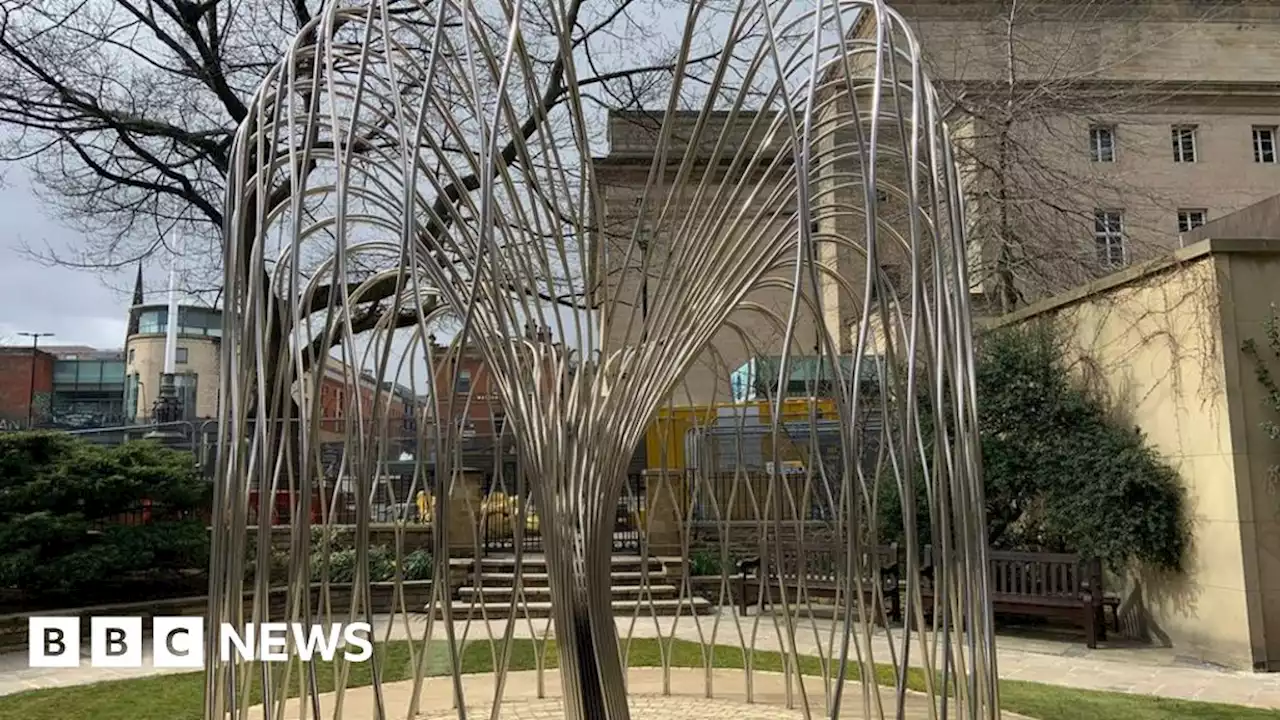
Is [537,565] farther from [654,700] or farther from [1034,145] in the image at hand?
[1034,145]

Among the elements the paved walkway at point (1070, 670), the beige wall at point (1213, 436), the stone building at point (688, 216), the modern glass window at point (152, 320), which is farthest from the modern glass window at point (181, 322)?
the beige wall at point (1213, 436)

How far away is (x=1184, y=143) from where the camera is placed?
78.3 ft

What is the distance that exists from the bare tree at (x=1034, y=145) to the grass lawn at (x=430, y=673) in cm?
821

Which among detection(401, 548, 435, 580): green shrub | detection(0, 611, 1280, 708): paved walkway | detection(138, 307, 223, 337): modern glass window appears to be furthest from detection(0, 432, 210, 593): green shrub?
detection(138, 307, 223, 337): modern glass window

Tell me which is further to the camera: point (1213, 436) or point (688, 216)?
point (1213, 436)

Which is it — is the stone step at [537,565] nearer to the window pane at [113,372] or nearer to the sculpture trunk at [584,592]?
the sculpture trunk at [584,592]

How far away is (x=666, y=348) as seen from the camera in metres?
4.21

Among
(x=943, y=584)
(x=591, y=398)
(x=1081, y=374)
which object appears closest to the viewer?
(x=943, y=584)

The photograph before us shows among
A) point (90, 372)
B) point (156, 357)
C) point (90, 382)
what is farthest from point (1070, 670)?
point (156, 357)

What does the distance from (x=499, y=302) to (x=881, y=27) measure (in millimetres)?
1686

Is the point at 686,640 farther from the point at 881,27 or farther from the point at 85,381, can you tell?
the point at 85,381

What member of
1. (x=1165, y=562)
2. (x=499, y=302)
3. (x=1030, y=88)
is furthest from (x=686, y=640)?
(x=1030, y=88)

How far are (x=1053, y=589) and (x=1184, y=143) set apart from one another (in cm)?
1936

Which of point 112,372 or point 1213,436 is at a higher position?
point 112,372
